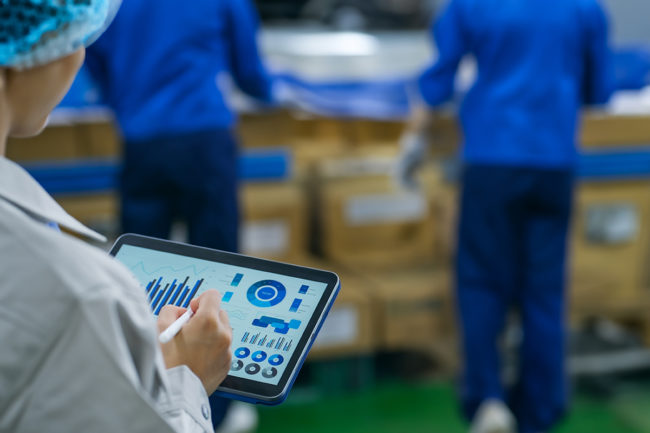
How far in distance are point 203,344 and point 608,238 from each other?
252 centimetres

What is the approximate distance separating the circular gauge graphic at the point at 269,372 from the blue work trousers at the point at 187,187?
5.01ft

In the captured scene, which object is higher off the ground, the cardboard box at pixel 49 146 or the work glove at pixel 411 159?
the cardboard box at pixel 49 146

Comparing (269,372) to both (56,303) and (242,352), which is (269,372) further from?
(56,303)

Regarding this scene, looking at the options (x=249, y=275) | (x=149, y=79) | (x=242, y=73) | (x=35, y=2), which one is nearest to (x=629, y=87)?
(x=242, y=73)

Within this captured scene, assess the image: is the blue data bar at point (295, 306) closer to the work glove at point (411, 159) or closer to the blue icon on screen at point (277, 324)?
the blue icon on screen at point (277, 324)

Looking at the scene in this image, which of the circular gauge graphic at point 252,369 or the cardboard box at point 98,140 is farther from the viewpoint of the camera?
the cardboard box at point 98,140

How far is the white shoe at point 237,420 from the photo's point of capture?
8.99ft

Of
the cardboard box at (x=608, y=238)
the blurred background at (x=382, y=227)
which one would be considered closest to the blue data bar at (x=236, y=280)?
the blurred background at (x=382, y=227)

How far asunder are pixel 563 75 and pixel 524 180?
34cm

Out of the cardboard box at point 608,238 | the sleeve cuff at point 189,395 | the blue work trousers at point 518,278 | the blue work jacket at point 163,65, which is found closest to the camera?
the sleeve cuff at point 189,395

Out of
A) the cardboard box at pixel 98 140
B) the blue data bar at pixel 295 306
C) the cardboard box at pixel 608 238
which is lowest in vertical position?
the cardboard box at pixel 608 238

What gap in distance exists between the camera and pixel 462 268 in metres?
2.66

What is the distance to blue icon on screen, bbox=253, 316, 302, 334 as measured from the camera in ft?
3.33

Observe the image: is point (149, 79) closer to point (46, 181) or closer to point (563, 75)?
point (46, 181)
